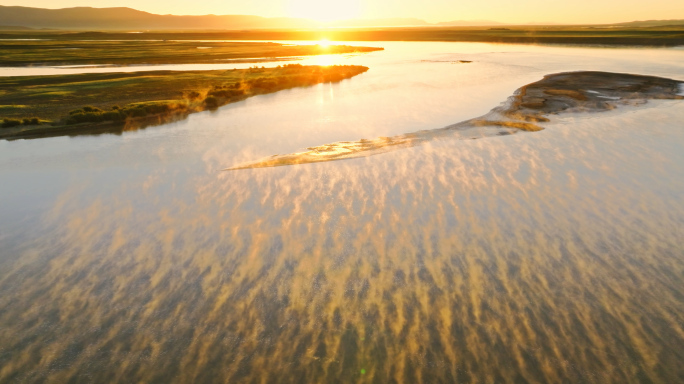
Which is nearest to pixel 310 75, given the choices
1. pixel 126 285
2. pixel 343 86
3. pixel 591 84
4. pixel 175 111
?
pixel 343 86

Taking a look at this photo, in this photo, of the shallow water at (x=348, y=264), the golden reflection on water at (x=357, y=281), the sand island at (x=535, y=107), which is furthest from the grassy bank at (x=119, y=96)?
the sand island at (x=535, y=107)

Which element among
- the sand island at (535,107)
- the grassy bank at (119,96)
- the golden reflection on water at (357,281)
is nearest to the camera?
the golden reflection on water at (357,281)

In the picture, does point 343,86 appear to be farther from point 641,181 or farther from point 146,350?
point 146,350

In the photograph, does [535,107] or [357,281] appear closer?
[357,281]

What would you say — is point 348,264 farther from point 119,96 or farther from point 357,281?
point 119,96

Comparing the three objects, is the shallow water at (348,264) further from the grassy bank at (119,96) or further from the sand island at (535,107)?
the grassy bank at (119,96)

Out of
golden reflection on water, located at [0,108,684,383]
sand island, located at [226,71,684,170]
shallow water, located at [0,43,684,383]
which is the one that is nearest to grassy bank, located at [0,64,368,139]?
shallow water, located at [0,43,684,383]

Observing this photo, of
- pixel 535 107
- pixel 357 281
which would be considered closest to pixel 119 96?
pixel 535 107
